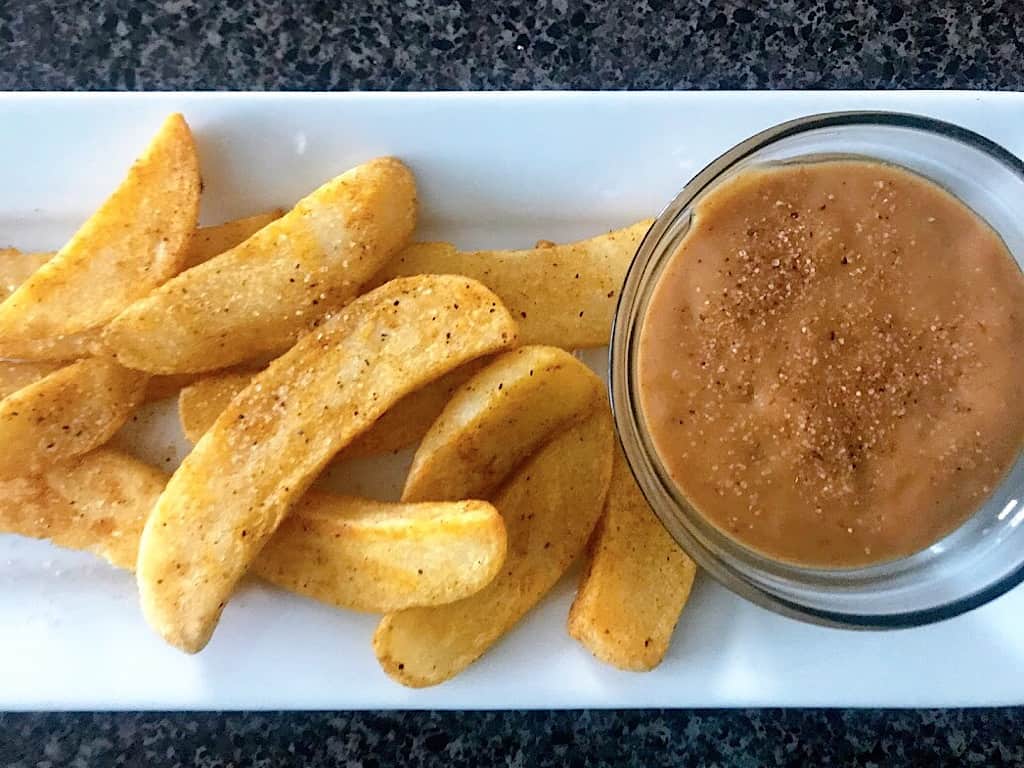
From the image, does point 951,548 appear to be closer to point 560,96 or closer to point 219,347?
point 560,96

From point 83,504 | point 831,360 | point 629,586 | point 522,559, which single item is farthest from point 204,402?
point 831,360

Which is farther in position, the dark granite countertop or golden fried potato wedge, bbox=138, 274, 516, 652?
the dark granite countertop

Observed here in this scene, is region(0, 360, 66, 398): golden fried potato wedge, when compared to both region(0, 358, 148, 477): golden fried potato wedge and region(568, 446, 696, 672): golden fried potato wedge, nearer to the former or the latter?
region(0, 358, 148, 477): golden fried potato wedge

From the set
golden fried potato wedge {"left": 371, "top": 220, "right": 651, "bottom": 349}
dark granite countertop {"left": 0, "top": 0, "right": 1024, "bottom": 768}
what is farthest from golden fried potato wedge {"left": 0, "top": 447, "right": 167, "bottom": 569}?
golden fried potato wedge {"left": 371, "top": 220, "right": 651, "bottom": 349}

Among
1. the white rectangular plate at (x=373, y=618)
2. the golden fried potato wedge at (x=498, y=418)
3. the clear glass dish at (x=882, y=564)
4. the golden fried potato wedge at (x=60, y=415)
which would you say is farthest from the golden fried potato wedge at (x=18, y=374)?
the clear glass dish at (x=882, y=564)

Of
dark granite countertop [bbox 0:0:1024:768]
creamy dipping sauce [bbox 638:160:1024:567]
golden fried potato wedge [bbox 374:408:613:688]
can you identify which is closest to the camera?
creamy dipping sauce [bbox 638:160:1024:567]

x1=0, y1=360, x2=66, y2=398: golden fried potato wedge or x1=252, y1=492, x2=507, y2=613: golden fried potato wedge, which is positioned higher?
x1=0, y1=360, x2=66, y2=398: golden fried potato wedge

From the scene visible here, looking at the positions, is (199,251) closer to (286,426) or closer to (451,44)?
(286,426)

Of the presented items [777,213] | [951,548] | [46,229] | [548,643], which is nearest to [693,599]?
[548,643]
